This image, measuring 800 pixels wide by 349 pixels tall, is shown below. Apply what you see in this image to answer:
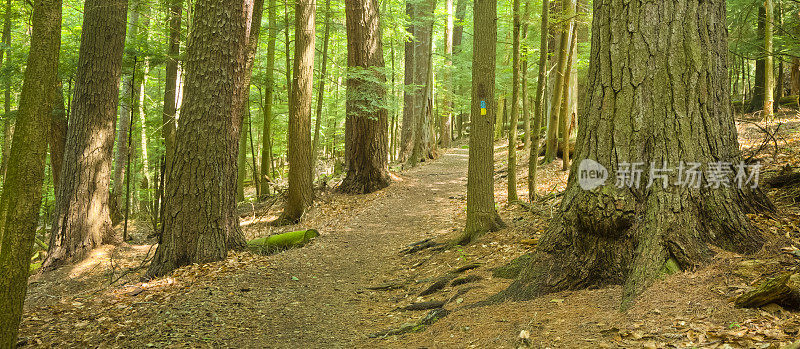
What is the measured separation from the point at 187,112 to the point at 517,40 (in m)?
5.75

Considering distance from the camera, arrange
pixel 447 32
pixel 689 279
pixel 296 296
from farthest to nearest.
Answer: pixel 447 32 < pixel 296 296 < pixel 689 279

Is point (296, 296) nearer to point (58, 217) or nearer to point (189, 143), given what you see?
point (189, 143)

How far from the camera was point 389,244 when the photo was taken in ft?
29.7

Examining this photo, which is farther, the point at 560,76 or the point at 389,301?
the point at 560,76

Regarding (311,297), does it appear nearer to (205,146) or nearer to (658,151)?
(205,146)

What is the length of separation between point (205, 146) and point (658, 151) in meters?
5.85

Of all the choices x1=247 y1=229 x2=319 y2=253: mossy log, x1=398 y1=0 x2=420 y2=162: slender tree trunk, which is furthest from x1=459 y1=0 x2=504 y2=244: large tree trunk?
x1=398 y1=0 x2=420 y2=162: slender tree trunk

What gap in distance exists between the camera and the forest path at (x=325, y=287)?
15.6ft

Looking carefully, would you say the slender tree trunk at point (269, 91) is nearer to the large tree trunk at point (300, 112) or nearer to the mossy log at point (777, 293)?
the large tree trunk at point (300, 112)

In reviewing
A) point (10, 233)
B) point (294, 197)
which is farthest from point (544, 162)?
point (10, 233)

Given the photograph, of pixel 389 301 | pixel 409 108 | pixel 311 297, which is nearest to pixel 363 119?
pixel 409 108

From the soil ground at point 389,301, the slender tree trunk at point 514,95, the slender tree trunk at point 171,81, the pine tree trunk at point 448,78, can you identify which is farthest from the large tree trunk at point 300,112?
the pine tree trunk at point 448,78

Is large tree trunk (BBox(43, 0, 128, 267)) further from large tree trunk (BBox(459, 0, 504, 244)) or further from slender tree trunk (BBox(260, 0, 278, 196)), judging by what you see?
large tree trunk (BBox(459, 0, 504, 244))

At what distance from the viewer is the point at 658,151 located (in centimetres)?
366
